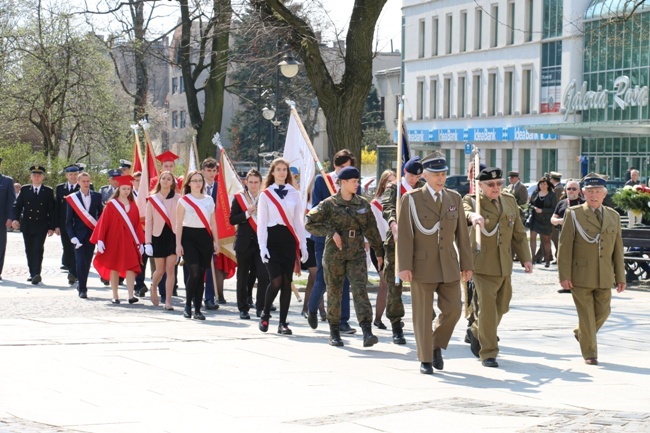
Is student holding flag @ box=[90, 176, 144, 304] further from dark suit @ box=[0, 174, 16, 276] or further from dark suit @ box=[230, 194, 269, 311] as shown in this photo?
dark suit @ box=[0, 174, 16, 276]

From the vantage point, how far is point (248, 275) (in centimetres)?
1548

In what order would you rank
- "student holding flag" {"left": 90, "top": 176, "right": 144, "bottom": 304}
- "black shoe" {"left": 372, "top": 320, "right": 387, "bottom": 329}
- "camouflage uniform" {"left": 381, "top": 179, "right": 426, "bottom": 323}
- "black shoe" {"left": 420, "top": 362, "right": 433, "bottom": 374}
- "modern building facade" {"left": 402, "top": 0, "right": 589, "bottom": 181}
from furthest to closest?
"modern building facade" {"left": 402, "top": 0, "right": 589, "bottom": 181} < "student holding flag" {"left": 90, "top": 176, "right": 144, "bottom": 304} < "black shoe" {"left": 372, "top": 320, "right": 387, "bottom": 329} < "camouflage uniform" {"left": 381, "top": 179, "right": 426, "bottom": 323} < "black shoe" {"left": 420, "top": 362, "right": 433, "bottom": 374}

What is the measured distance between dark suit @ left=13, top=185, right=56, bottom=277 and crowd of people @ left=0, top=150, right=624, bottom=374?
1.78 metres

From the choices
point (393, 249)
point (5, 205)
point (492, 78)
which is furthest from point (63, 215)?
point (492, 78)

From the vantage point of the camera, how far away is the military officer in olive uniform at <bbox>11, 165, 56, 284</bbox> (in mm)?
19828

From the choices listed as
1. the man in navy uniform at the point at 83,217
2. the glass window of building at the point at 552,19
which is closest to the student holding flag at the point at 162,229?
the man in navy uniform at the point at 83,217

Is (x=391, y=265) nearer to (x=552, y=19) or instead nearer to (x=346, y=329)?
(x=346, y=329)

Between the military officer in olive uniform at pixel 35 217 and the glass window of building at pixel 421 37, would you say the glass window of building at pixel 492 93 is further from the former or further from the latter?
the military officer in olive uniform at pixel 35 217

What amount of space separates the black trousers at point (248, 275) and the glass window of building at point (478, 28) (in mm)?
60514

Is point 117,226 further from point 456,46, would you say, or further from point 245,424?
point 456,46

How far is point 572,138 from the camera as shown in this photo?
66188 millimetres

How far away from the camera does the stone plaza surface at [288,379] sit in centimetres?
812

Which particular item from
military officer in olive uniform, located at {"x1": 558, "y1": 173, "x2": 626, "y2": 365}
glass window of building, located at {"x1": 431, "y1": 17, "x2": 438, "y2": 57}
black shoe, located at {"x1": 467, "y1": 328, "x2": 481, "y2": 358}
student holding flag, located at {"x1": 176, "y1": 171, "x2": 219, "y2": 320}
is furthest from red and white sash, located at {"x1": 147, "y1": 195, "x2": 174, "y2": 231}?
glass window of building, located at {"x1": 431, "y1": 17, "x2": 438, "y2": 57}

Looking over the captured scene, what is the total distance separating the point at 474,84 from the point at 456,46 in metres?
2.79
